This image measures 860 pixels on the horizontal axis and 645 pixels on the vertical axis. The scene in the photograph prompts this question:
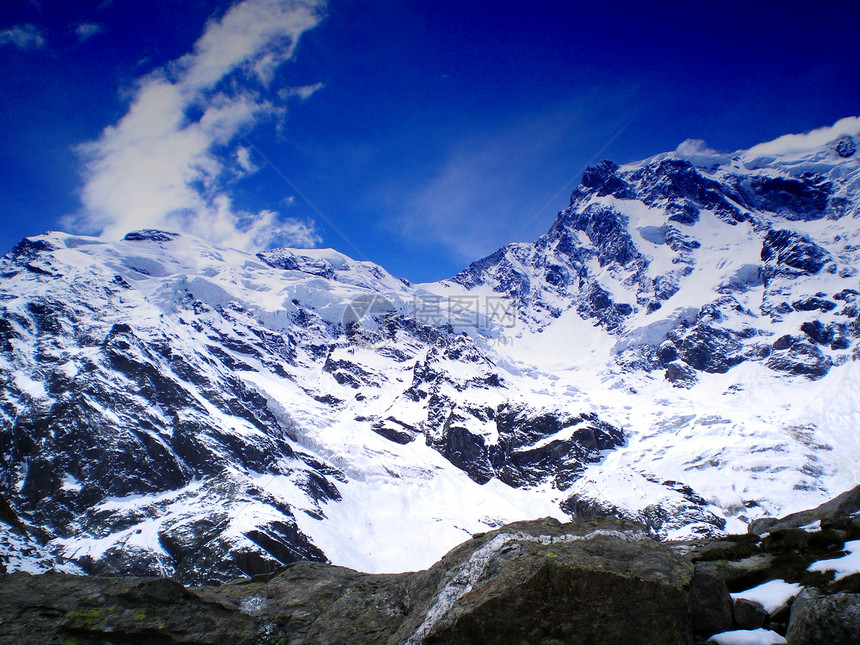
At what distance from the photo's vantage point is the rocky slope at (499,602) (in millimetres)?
7484

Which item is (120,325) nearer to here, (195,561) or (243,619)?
(195,561)

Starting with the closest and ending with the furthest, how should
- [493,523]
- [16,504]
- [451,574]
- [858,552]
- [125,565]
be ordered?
[451,574], [858,552], [125,565], [16,504], [493,523]

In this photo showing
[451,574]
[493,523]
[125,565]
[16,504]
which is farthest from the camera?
[493,523]

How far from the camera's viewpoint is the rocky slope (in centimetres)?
748

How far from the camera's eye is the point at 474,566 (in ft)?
29.2

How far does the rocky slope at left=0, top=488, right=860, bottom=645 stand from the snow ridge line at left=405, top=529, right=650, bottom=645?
0.09 feet

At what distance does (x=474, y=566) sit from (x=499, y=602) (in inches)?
50.8

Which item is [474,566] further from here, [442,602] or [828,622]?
[828,622]

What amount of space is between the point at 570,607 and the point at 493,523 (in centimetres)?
15918

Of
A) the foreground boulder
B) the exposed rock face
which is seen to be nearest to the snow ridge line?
the foreground boulder

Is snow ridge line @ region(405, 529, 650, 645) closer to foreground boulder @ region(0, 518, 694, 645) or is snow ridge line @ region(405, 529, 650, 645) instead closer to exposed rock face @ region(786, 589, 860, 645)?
foreground boulder @ region(0, 518, 694, 645)

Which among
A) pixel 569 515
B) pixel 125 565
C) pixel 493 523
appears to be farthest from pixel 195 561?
pixel 569 515

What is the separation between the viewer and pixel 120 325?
181375 millimetres

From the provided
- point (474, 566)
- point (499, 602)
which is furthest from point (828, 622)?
point (474, 566)
